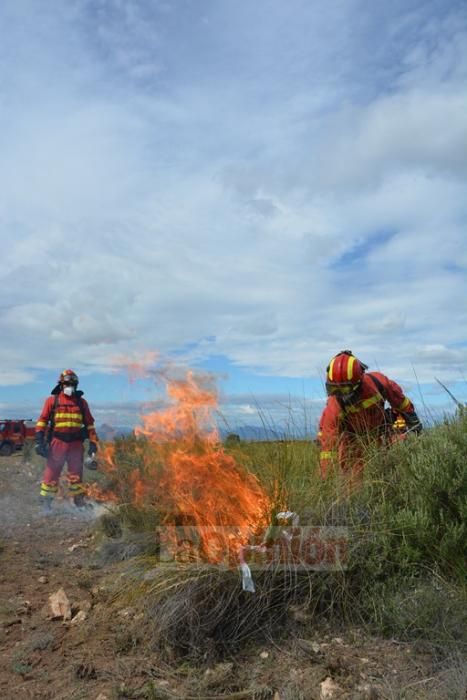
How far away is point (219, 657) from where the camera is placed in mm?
3535

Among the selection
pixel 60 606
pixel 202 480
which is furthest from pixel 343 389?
pixel 60 606

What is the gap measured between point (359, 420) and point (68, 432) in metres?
5.58

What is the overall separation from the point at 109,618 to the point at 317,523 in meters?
1.62

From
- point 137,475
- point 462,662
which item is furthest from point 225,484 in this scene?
point 137,475

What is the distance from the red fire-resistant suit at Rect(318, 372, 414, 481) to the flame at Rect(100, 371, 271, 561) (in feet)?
3.22

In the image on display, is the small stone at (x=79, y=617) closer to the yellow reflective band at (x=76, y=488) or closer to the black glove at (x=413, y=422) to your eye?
the black glove at (x=413, y=422)

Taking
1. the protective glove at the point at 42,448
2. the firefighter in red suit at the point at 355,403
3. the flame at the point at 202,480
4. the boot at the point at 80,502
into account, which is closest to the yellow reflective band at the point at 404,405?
the firefighter in red suit at the point at 355,403

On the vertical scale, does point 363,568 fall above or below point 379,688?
above

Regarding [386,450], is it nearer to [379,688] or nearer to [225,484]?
[225,484]

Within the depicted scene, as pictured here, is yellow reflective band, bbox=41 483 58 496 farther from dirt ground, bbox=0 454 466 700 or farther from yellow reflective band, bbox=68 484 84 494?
dirt ground, bbox=0 454 466 700

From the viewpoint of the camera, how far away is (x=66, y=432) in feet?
31.6

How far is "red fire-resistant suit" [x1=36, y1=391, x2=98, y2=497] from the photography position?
9.41 meters

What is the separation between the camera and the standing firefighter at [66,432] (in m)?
9.40

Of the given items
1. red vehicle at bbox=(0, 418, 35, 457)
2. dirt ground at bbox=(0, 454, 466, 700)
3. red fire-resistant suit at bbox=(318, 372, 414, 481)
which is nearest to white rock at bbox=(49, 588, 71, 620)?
dirt ground at bbox=(0, 454, 466, 700)
